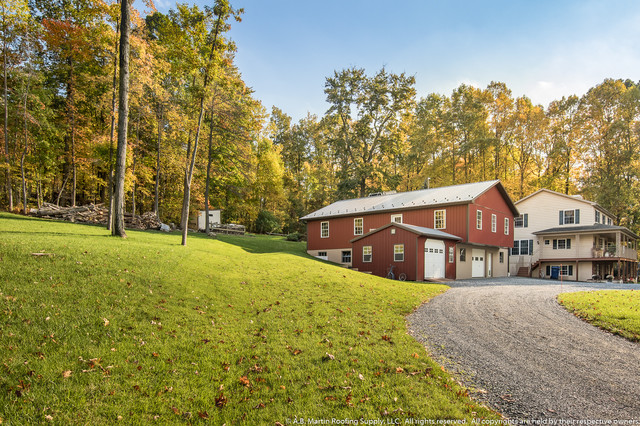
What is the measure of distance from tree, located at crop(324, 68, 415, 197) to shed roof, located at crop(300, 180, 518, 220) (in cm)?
819

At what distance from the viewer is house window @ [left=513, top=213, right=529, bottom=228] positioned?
33938 mm

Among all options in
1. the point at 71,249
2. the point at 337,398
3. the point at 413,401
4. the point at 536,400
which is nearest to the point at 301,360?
the point at 337,398

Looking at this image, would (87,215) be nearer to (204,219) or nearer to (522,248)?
(204,219)

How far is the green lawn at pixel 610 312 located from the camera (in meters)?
8.36

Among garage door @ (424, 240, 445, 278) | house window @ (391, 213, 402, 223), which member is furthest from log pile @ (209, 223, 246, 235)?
garage door @ (424, 240, 445, 278)

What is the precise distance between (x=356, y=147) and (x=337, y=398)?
39.7 meters

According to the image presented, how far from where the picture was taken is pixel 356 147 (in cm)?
4259

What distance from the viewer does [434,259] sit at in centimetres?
2217

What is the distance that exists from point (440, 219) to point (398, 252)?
615cm

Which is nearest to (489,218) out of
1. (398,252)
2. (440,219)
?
(440,219)

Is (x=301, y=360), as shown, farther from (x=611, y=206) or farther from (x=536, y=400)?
(x=611, y=206)

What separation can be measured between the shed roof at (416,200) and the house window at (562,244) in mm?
4552

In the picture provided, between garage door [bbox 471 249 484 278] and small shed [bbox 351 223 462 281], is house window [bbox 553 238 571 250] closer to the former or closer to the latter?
garage door [bbox 471 249 484 278]

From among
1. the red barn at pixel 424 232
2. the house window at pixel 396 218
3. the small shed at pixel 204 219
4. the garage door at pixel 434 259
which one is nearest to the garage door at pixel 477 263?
the red barn at pixel 424 232
